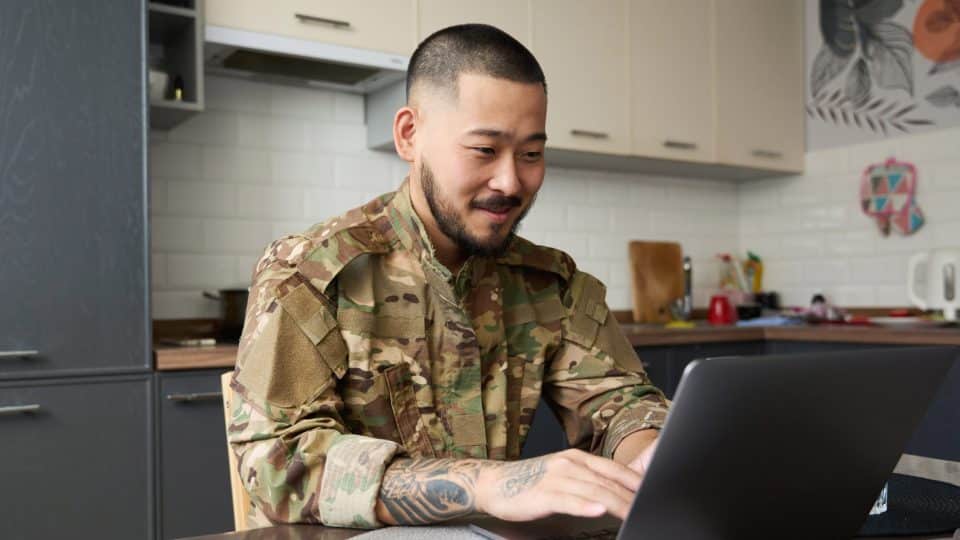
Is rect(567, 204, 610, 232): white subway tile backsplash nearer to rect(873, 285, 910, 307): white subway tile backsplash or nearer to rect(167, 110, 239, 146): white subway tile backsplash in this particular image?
rect(873, 285, 910, 307): white subway tile backsplash

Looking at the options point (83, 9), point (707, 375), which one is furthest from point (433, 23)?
point (707, 375)

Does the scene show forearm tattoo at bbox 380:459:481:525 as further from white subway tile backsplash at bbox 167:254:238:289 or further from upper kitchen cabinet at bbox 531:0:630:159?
upper kitchen cabinet at bbox 531:0:630:159

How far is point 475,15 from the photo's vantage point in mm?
3016

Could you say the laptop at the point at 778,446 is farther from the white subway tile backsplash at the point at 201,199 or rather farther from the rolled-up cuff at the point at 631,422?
the white subway tile backsplash at the point at 201,199

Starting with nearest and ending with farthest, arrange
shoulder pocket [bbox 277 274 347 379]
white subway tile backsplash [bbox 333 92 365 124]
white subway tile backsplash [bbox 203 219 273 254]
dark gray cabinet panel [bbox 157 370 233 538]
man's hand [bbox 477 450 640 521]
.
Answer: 1. man's hand [bbox 477 450 640 521]
2. shoulder pocket [bbox 277 274 347 379]
3. dark gray cabinet panel [bbox 157 370 233 538]
4. white subway tile backsplash [bbox 203 219 273 254]
5. white subway tile backsplash [bbox 333 92 365 124]

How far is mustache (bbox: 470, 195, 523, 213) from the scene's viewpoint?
4.12 feet

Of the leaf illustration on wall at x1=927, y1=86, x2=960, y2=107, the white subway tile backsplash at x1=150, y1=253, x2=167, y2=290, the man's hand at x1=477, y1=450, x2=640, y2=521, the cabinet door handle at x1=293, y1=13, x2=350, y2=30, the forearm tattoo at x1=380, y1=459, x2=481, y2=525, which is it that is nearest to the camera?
the man's hand at x1=477, y1=450, x2=640, y2=521

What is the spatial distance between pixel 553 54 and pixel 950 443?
1791 mm

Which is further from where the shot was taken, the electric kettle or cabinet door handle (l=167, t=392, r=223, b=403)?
the electric kettle

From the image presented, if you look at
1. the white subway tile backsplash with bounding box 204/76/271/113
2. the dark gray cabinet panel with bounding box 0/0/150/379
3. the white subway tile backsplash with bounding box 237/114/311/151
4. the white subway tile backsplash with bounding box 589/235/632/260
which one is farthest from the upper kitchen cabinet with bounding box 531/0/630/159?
the dark gray cabinet panel with bounding box 0/0/150/379

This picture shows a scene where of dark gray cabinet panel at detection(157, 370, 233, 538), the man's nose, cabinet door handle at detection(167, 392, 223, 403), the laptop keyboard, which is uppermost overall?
the man's nose

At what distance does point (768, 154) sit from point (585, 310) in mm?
2578

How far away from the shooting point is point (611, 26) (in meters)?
3.40

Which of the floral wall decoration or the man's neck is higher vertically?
the floral wall decoration
